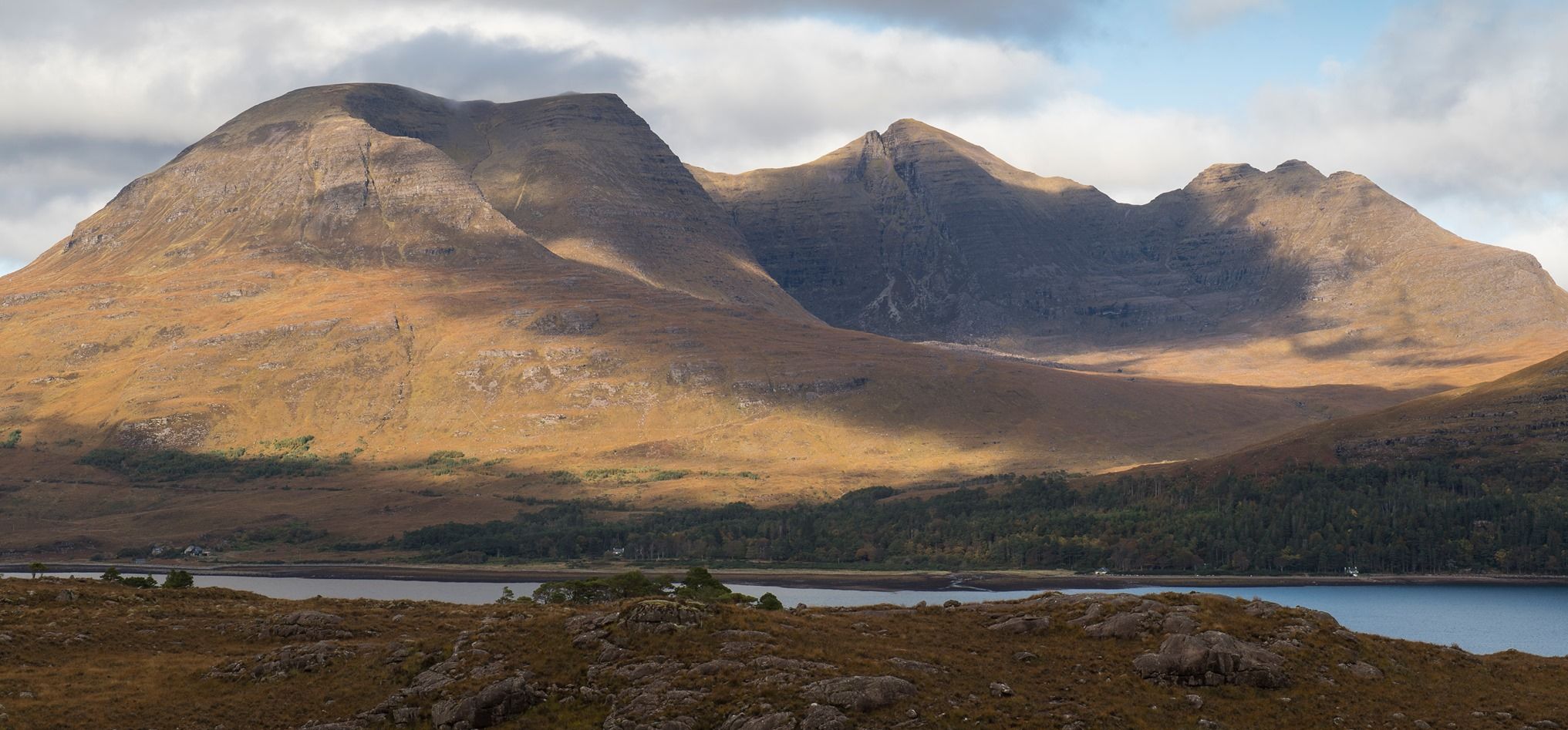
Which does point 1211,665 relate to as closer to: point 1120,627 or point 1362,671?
point 1120,627

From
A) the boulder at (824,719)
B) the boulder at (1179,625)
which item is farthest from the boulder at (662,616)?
the boulder at (1179,625)

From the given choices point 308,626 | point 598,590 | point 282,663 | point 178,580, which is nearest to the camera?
point 282,663

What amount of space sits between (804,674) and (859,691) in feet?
12.1

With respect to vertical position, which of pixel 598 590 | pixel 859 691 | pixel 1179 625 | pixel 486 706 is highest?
pixel 1179 625

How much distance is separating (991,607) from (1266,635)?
15.4m

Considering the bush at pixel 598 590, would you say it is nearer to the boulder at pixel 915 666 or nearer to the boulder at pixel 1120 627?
the boulder at pixel 915 666

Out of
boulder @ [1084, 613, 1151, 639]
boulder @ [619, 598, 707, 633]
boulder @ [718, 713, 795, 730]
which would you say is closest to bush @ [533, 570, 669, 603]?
boulder @ [619, 598, 707, 633]

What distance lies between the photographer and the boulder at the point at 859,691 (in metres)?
67.4

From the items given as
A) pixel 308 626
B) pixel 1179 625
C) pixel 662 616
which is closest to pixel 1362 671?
pixel 1179 625

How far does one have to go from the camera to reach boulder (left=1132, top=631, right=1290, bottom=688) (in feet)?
233

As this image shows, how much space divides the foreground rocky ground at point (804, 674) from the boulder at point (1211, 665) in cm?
9

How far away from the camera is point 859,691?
223 ft

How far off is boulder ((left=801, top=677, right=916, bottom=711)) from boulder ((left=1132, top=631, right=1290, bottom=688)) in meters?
12.3

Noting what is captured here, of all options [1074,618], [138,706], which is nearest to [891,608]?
[1074,618]
